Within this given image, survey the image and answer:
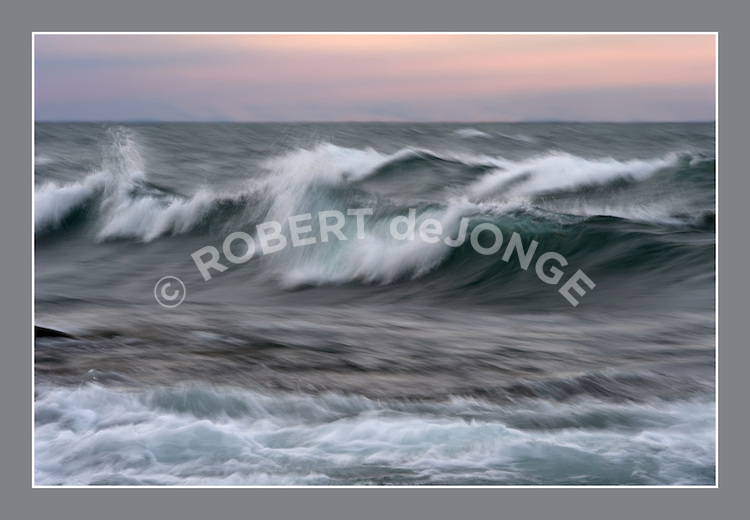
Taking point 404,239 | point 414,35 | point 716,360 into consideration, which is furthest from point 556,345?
point 414,35

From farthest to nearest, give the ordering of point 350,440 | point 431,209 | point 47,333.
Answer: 1. point 431,209
2. point 47,333
3. point 350,440

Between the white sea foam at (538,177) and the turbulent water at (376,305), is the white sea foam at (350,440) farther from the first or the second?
the white sea foam at (538,177)

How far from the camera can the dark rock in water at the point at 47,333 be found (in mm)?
6055

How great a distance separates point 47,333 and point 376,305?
249 cm

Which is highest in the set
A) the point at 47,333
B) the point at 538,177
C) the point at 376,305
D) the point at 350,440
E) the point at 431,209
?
the point at 538,177

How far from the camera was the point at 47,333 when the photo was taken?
20.0 ft

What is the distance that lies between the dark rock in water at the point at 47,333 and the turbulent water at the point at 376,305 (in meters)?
0.02

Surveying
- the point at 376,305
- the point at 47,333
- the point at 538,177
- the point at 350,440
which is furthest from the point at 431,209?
the point at 47,333

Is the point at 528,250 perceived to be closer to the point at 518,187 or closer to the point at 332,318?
the point at 518,187

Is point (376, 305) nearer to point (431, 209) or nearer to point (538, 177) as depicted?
→ point (431, 209)

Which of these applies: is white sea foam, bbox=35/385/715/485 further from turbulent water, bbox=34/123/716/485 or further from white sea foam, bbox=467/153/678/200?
white sea foam, bbox=467/153/678/200

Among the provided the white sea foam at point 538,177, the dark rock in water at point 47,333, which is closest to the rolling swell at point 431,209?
the white sea foam at point 538,177

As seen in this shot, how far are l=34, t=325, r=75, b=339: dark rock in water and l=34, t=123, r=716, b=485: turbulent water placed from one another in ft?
0.07

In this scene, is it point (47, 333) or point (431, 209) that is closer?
point (47, 333)
